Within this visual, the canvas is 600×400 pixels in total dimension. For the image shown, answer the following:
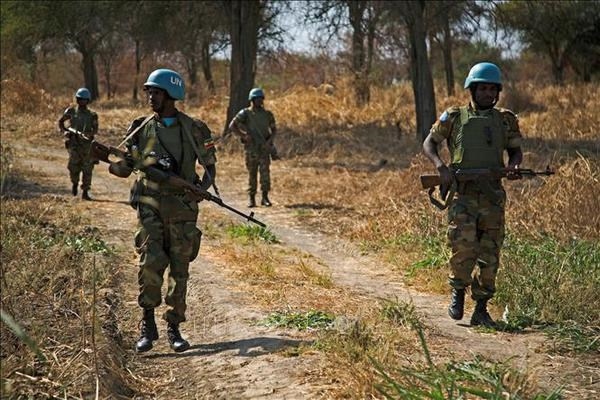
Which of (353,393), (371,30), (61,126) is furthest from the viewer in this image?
(371,30)

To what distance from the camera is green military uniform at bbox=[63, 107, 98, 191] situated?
10.6m

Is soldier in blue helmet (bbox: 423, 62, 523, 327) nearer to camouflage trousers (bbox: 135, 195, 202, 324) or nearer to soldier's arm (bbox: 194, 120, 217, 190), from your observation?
soldier's arm (bbox: 194, 120, 217, 190)

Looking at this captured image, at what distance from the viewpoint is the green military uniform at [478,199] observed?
204 inches

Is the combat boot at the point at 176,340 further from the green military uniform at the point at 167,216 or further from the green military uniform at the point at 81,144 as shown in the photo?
the green military uniform at the point at 81,144

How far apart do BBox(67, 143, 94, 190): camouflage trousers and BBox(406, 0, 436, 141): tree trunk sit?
6500mm

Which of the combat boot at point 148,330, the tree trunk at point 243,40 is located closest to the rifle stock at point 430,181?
the combat boot at point 148,330

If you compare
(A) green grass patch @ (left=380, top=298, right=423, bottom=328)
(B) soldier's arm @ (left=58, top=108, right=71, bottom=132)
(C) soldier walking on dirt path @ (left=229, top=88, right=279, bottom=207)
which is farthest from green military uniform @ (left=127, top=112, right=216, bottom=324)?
(B) soldier's arm @ (left=58, top=108, right=71, bottom=132)

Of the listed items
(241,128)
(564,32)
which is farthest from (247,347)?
(564,32)

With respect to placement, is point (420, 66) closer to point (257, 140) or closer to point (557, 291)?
point (257, 140)

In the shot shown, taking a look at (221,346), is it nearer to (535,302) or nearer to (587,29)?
(535,302)

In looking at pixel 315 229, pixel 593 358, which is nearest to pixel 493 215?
pixel 593 358

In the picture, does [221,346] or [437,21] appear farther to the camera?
[437,21]

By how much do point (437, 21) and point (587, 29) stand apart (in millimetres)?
16439

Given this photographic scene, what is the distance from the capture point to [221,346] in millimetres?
4699
